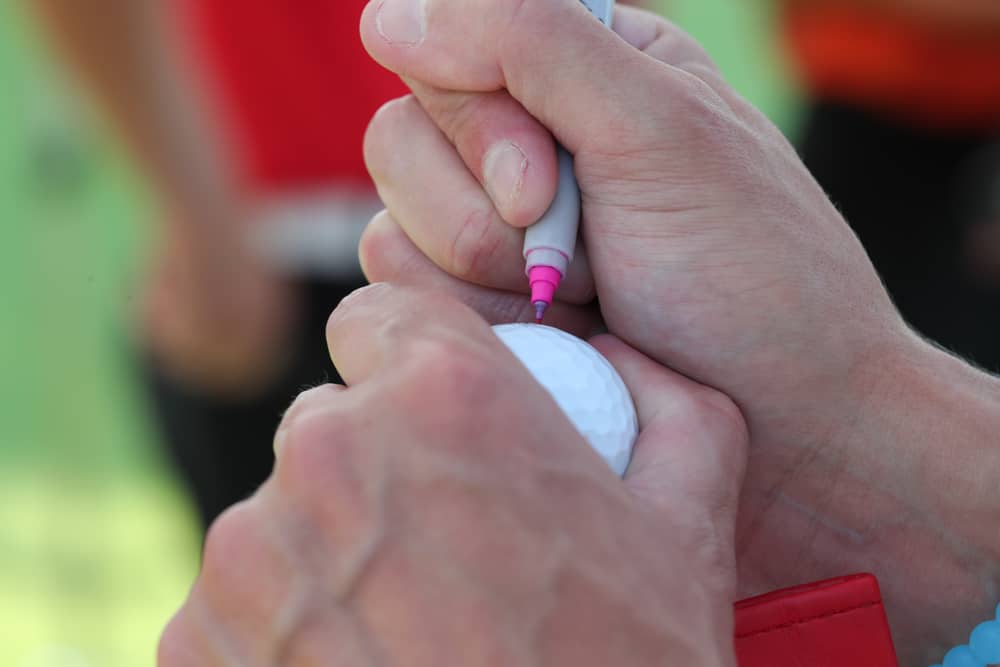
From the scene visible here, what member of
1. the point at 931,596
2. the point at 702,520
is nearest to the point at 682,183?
the point at 702,520

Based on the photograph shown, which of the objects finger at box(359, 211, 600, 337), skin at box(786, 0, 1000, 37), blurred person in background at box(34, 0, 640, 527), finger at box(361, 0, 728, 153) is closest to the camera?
finger at box(361, 0, 728, 153)

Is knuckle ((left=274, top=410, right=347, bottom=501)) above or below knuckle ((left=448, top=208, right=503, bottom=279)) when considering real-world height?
above

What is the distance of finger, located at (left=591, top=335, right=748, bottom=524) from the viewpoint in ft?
1.90

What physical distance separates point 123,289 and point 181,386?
1.71 ft

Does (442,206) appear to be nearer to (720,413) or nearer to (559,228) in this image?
(559,228)

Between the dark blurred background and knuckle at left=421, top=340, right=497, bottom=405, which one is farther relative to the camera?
the dark blurred background

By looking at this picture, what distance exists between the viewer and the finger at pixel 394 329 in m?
0.54

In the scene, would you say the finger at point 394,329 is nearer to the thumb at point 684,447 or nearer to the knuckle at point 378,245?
the thumb at point 684,447

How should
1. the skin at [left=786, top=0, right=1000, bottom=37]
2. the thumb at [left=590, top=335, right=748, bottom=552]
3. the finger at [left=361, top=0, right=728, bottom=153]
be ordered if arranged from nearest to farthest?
the thumb at [left=590, top=335, right=748, bottom=552], the finger at [left=361, top=0, right=728, bottom=153], the skin at [left=786, top=0, right=1000, bottom=37]

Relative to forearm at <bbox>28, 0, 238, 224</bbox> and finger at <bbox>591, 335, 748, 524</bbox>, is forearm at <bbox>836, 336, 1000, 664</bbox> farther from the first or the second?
forearm at <bbox>28, 0, 238, 224</bbox>

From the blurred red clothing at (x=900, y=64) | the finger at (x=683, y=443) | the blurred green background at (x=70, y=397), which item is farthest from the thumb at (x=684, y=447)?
the blurred green background at (x=70, y=397)

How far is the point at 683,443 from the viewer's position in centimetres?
62

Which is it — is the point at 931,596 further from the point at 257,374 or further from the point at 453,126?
the point at 257,374

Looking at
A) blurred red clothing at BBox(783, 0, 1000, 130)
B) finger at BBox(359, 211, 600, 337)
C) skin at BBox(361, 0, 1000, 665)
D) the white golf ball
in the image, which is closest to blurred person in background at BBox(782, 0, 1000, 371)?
blurred red clothing at BBox(783, 0, 1000, 130)
